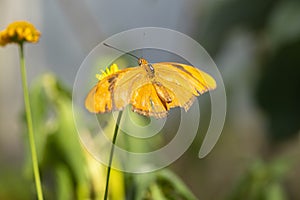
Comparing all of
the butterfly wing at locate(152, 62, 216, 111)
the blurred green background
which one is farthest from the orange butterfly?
the blurred green background

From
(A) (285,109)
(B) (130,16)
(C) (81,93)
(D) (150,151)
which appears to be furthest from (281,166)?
(B) (130,16)

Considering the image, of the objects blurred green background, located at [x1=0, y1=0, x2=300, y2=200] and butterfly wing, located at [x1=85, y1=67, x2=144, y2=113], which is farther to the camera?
blurred green background, located at [x1=0, y1=0, x2=300, y2=200]

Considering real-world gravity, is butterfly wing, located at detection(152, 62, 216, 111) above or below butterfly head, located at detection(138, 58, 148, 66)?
below

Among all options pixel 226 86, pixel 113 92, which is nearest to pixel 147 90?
pixel 113 92

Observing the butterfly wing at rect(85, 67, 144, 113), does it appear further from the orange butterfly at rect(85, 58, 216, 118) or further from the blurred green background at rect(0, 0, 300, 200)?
the blurred green background at rect(0, 0, 300, 200)

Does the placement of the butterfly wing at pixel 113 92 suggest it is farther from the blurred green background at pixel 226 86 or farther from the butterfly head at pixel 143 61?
the blurred green background at pixel 226 86

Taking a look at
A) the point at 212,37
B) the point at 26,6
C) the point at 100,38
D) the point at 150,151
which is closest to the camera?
the point at 150,151

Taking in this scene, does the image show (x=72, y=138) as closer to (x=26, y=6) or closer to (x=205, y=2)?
(x=205, y=2)
